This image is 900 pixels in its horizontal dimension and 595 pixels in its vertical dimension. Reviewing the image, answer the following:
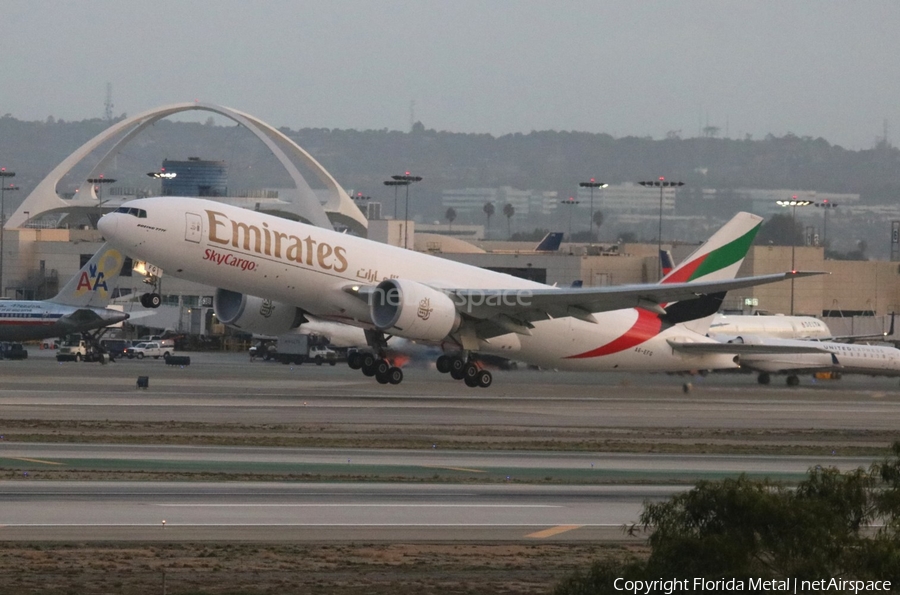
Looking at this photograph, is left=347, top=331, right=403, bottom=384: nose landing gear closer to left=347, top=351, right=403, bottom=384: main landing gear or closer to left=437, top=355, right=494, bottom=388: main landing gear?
left=347, top=351, right=403, bottom=384: main landing gear

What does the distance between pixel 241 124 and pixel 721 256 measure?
106 meters

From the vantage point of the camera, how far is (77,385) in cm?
4578

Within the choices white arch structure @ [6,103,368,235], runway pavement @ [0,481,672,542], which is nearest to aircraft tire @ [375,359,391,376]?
runway pavement @ [0,481,672,542]

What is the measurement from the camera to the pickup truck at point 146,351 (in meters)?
76.8

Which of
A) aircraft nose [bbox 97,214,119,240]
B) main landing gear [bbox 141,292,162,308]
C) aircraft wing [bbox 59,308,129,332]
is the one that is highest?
aircraft nose [bbox 97,214,119,240]

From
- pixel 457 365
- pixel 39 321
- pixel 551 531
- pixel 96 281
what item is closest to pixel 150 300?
pixel 457 365

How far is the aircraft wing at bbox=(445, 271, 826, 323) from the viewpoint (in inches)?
1618

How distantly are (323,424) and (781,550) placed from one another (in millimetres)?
23379

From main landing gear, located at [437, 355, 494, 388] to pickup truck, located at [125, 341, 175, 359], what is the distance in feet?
120

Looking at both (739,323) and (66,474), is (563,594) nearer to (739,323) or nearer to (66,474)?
(66,474)

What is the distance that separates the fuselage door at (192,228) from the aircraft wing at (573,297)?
8.87m

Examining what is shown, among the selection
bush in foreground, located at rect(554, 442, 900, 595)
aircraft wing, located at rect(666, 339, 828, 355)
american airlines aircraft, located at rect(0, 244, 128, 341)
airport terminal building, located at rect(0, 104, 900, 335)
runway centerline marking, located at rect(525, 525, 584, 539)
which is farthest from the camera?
airport terminal building, located at rect(0, 104, 900, 335)

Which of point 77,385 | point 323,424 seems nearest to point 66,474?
point 323,424

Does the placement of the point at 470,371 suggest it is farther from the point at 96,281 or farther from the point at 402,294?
the point at 96,281
